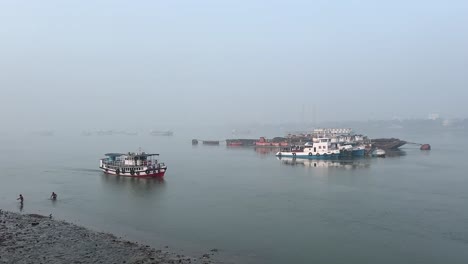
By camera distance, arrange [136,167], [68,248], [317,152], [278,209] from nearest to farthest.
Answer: [68,248] → [278,209] → [136,167] → [317,152]

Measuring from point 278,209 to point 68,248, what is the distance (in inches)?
338

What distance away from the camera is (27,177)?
28.1 metres

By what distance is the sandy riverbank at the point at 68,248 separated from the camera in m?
10.7

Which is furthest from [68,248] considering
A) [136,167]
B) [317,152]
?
[317,152]

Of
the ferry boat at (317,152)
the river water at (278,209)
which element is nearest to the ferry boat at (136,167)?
the river water at (278,209)

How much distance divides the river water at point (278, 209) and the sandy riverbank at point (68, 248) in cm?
86

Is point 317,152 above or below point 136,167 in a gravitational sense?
above

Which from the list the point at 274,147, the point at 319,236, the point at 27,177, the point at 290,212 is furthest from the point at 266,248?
the point at 274,147

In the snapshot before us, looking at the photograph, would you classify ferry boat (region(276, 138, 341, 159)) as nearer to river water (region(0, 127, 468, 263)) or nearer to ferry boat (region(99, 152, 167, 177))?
river water (region(0, 127, 468, 263))

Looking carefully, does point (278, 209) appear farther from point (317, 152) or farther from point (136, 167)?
point (317, 152)

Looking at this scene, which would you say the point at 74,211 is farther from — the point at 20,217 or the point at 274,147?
the point at 274,147

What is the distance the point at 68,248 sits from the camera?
11602mm

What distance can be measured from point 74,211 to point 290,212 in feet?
28.9

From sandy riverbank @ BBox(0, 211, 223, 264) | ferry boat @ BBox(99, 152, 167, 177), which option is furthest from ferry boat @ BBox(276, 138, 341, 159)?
sandy riverbank @ BBox(0, 211, 223, 264)
